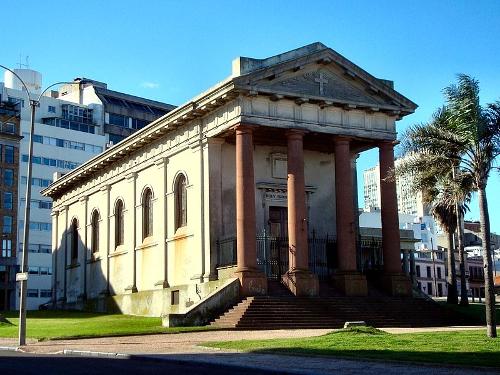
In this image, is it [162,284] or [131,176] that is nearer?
[162,284]

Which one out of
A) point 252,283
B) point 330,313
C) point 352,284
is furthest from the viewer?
point 352,284

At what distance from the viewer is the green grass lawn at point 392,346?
14484mm

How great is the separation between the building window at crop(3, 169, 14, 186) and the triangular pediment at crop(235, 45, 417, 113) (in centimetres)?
6083

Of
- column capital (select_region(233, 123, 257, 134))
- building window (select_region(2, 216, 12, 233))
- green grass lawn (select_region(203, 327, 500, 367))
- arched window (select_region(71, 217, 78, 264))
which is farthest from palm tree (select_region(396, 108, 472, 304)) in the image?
building window (select_region(2, 216, 12, 233))

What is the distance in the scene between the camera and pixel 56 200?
53.5 metres

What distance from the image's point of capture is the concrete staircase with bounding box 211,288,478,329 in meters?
26.9

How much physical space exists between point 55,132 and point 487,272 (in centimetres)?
7865

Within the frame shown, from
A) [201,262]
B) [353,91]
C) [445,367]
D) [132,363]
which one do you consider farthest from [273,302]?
[445,367]

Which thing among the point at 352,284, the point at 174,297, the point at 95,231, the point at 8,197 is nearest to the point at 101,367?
the point at 352,284

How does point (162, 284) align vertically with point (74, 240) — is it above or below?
below

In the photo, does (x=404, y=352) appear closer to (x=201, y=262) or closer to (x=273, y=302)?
(x=273, y=302)

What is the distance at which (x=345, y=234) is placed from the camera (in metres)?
31.7

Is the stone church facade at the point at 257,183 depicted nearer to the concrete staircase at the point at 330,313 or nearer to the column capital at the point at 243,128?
the column capital at the point at 243,128

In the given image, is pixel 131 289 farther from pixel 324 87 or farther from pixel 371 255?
pixel 324 87
